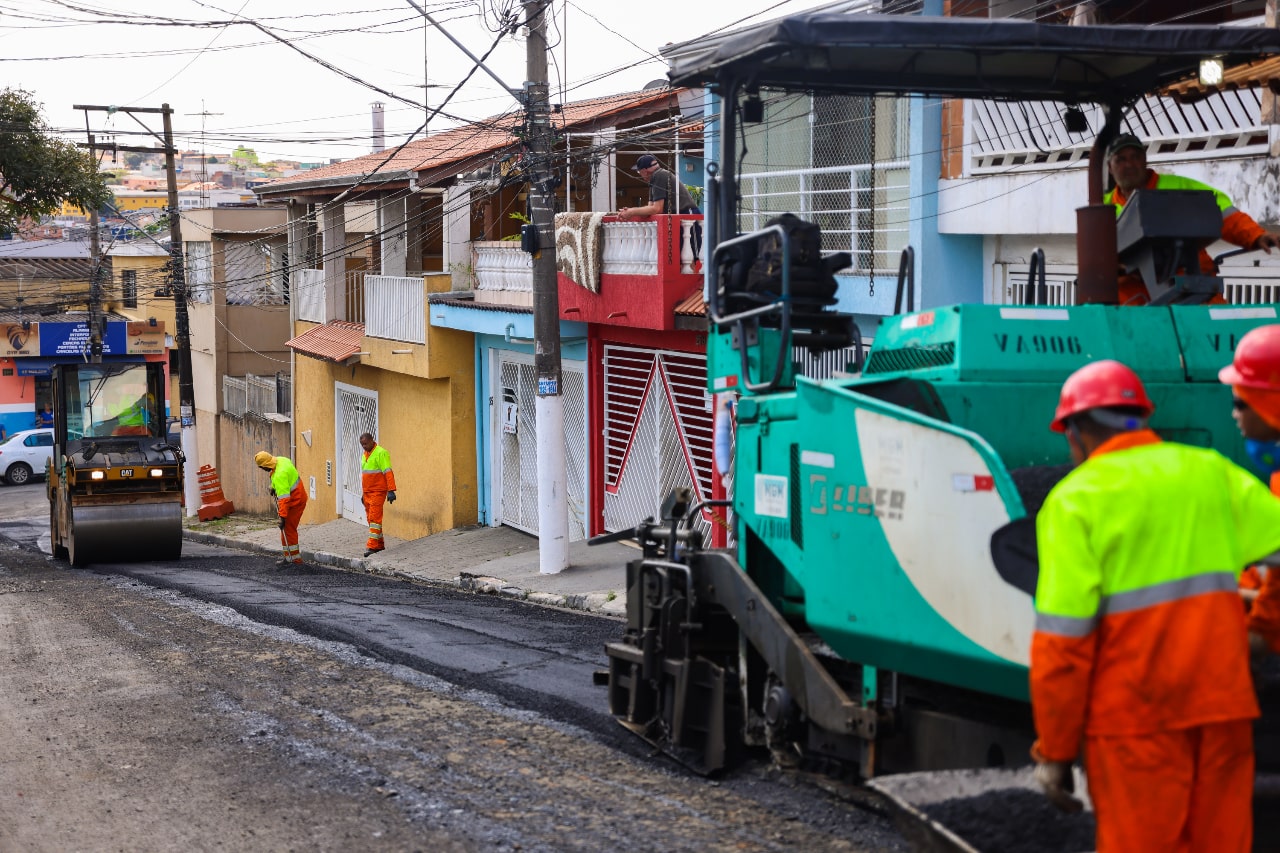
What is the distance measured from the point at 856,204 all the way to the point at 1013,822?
11218 mm

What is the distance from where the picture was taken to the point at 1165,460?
3.67m

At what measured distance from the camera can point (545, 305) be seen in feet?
51.4

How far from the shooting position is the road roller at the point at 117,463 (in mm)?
20547

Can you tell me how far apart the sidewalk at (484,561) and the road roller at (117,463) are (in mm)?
2586

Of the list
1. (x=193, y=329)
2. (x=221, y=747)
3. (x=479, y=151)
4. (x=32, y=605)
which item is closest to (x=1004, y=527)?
(x=221, y=747)

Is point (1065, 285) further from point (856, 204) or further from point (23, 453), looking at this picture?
point (23, 453)

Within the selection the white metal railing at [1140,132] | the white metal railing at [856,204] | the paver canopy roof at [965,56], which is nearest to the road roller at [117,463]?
the white metal railing at [856,204]

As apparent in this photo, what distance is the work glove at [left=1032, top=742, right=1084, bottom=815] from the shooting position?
3.73 meters

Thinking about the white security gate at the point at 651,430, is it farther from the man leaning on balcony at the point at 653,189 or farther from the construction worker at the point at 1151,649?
the construction worker at the point at 1151,649

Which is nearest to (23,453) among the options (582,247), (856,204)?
(582,247)

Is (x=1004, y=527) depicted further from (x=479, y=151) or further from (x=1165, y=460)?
(x=479, y=151)

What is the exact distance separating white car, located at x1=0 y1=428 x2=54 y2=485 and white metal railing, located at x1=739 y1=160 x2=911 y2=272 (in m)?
31.8

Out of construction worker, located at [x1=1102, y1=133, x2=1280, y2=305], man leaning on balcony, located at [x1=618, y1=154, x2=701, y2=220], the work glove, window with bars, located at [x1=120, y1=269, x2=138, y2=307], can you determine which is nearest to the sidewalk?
man leaning on balcony, located at [x1=618, y1=154, x2=701, y2=220]

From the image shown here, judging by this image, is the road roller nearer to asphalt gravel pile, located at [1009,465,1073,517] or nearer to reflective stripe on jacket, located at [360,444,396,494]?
reflective stripe on jacket, located at [360,444,396,494]
